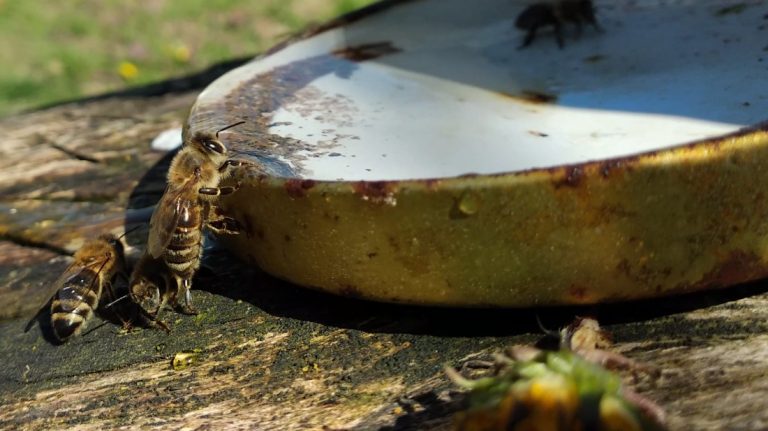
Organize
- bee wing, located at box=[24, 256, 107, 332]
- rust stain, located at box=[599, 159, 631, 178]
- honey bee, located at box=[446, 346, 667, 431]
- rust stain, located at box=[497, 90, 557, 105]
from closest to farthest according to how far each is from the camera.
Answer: honey bee, located at box=[446, 346, 667, 431], rust stain, located at box=[599, 159, 631, 178], bee wing, located at box=[24, 256, 107, 332], rust stain, located at box=[497, 90, 557, 105]

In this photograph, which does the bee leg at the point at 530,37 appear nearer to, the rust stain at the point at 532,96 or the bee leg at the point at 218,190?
the rust stain at the point at 532,96

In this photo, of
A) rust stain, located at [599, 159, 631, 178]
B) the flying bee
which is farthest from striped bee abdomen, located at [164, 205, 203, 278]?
rust stain, located at [599, 159, 631, 178]

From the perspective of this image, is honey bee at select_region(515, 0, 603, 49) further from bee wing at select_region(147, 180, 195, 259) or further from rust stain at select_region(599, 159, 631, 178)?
rust stain at select_region(599, 159, 631, 178)

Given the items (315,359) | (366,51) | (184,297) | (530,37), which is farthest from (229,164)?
(530,37)

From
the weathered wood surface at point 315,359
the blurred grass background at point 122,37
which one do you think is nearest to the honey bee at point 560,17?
the weathered wood surface at point 315,359

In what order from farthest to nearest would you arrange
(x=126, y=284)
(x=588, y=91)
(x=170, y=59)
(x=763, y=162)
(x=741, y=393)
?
(x=170, y=59), (x=588, y=91), (x=126, y=284), (x=763, y=162), (x=741, y=393)

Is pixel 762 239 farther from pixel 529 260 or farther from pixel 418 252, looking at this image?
pixel 418 252

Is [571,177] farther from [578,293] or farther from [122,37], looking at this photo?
[122,37]

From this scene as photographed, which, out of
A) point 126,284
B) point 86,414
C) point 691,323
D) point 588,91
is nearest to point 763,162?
point 691,323
